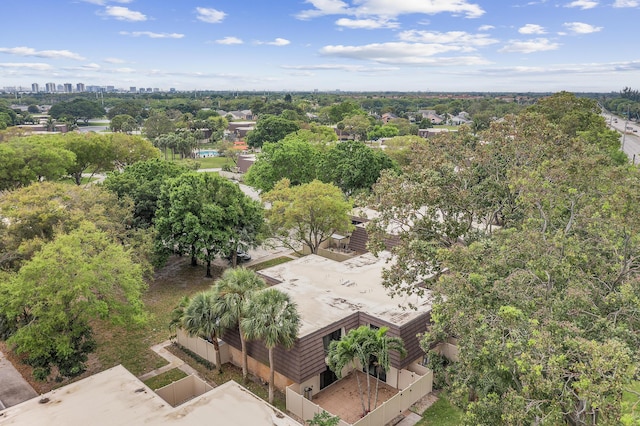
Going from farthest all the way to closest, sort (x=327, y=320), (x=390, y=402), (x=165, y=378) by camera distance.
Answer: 1. (x=165, y=378)
2. (x=327, y=320)
3. (x=390, y=402)

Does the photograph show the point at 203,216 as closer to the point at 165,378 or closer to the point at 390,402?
the point at 165,378

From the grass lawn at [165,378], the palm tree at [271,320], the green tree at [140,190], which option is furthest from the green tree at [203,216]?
the palm tree at [271,320]

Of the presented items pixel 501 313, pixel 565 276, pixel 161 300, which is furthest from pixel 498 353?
pixel 161 300

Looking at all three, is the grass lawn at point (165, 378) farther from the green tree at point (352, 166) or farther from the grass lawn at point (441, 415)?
the green tree at point (352, 166)

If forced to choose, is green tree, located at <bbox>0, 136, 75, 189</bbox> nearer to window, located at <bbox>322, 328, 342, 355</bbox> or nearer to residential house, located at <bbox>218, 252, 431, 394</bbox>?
residential house, located at <bbox>218, 252, 431, 394</bbox>

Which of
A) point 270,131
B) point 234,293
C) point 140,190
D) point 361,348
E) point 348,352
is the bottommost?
point 348,352

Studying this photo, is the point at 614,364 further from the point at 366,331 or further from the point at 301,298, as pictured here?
the point at 301,298

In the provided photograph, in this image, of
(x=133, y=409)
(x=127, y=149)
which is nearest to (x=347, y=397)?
(x=133, y=409)
